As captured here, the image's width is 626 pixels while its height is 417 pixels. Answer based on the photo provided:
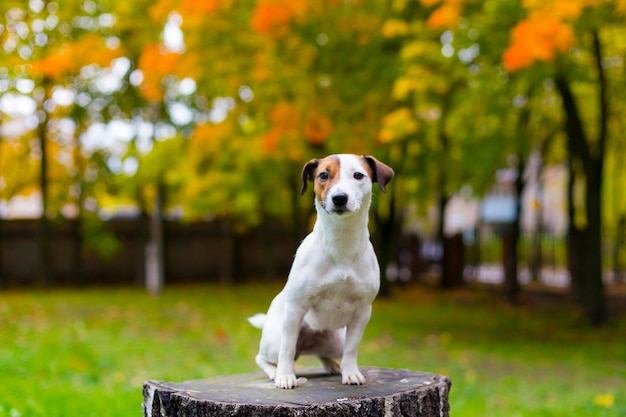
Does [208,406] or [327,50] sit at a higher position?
[327,50]

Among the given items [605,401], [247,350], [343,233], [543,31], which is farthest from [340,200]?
[247,350]

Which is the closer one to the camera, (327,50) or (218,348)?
(218,348)

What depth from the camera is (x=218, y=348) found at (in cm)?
988

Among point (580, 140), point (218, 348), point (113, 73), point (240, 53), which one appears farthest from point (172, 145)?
point (580, 140)

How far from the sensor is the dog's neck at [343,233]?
145 inches

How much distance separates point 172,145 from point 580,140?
9.37 m

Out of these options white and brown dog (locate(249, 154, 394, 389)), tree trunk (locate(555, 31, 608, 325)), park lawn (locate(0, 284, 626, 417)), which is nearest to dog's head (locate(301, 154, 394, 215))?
white and brown dog (locate(249, 154, 394, 389))

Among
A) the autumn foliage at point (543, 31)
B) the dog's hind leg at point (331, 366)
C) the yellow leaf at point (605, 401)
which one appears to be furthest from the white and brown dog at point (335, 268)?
the autumn foliage at point (543, 31)

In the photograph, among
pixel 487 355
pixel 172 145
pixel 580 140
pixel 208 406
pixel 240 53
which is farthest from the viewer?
pixel 172 145

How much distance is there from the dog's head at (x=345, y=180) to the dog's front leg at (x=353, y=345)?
652 mm

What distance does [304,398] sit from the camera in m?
3.63

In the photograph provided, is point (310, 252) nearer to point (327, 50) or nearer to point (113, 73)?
point (327, 50)

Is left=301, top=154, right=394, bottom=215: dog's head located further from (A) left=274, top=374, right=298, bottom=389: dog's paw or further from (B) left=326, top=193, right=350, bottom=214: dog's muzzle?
(A) left=274, top=374, right=298, bottom=389: dog's paw

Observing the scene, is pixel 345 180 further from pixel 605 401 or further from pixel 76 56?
pixel 76 56
